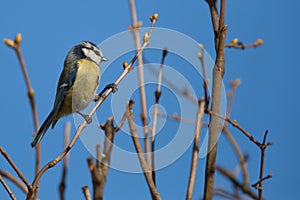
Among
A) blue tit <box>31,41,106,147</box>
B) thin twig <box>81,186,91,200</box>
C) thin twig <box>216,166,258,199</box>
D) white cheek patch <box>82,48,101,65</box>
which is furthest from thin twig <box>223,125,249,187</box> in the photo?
white cheek patch <box>82,48,101,65</box>

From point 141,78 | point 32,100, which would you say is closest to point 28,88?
point 32,100

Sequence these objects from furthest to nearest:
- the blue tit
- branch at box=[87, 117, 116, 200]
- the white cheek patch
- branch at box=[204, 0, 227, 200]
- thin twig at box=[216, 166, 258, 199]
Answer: the white cheek patch → the blue tit → thin twig at box=[216, 166, 258, 199] → branch at box=[204, 0, 227, 200] → branch at box=[87, 117, 116, 200]

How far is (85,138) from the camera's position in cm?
175

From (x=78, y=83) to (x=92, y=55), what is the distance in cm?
21

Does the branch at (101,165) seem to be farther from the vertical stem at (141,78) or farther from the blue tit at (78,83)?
the blue tit at (78,83)

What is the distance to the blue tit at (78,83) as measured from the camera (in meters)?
2.80

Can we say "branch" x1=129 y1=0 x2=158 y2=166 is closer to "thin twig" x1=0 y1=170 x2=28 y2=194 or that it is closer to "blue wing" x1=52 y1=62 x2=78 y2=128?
"thin twig" x1=0 y1=170 x2=28 y2=194

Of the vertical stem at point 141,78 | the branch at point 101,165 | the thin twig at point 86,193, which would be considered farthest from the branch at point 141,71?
the thin twig at point 86,193

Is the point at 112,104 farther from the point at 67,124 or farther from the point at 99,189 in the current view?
the point at 99,189

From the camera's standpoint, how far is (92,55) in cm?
295

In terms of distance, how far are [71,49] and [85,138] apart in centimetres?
147

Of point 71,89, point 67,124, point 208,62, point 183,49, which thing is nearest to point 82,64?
→ point 71,89

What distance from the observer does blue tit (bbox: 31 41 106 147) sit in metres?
2.80

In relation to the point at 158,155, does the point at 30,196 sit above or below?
below
